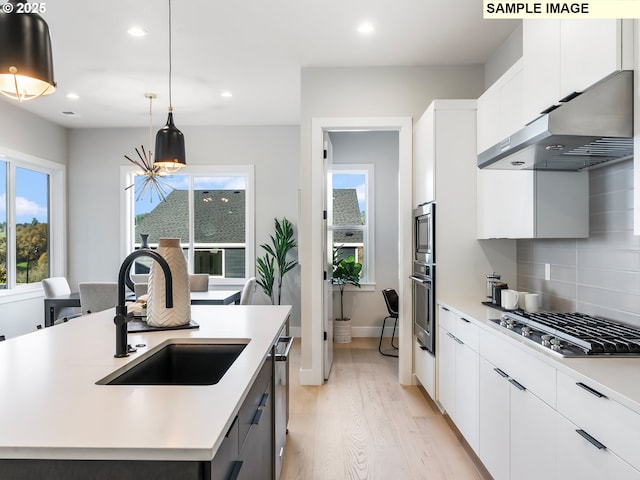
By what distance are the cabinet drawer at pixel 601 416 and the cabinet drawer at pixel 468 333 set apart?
87cm

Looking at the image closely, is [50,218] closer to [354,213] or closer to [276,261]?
[276,261]

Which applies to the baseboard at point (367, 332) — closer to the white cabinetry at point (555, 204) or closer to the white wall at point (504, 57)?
the white wall at point (504, 57)

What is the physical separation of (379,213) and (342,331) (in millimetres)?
1647

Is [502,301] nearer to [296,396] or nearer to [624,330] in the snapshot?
[624,330]

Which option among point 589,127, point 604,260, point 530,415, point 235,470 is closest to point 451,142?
point 604,260

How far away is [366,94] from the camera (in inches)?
153

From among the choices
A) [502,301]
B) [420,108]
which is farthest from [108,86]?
[502,301]

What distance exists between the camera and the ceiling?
297 cm

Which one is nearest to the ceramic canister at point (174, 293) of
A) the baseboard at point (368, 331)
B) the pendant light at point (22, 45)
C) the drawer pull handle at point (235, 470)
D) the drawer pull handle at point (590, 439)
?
the pendant light at point (22, 45)

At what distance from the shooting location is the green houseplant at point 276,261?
5621 millimetres

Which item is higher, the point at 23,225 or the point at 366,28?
the point at 366,28

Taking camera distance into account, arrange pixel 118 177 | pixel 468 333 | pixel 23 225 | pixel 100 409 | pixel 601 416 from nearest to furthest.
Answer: pixel 100 409 < pixel 601 416 < pixel 468 333 < pixel 23 225 < pixel 118 177

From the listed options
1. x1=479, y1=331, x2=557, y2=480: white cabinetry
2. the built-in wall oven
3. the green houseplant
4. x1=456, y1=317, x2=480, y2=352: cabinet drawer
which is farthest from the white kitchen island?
the green houseplant

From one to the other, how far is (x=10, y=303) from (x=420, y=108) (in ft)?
16.3
